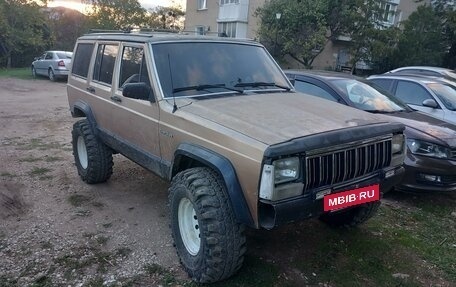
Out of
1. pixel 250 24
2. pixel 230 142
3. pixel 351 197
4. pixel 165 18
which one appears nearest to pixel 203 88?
pixel 230 142

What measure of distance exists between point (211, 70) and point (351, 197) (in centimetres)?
190

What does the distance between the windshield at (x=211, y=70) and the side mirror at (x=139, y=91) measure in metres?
0.15

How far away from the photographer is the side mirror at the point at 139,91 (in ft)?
12.3

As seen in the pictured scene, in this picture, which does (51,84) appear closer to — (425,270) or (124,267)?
(124,267)

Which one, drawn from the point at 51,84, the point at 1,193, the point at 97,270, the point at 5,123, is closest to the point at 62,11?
the point at 51,84

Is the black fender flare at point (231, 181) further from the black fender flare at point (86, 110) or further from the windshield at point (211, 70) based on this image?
the black fender flare at point (86, 110)

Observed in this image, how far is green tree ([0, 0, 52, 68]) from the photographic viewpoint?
938 inches

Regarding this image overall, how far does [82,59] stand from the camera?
227 inches

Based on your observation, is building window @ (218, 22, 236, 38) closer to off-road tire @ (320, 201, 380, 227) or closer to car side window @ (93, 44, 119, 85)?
car side window @ (93, 44, 119, 85)

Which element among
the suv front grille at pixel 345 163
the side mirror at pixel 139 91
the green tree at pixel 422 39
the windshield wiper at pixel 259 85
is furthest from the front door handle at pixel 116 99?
the green tree at pixel 422 39

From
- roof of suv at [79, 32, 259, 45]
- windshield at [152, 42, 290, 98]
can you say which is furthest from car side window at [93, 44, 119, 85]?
windshield at [152, 42, 290, 98]

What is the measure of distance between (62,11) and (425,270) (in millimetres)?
34014

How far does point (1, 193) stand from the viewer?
5.18 metres

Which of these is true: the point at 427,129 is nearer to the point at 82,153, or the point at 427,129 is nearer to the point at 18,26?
the point at 82,153
